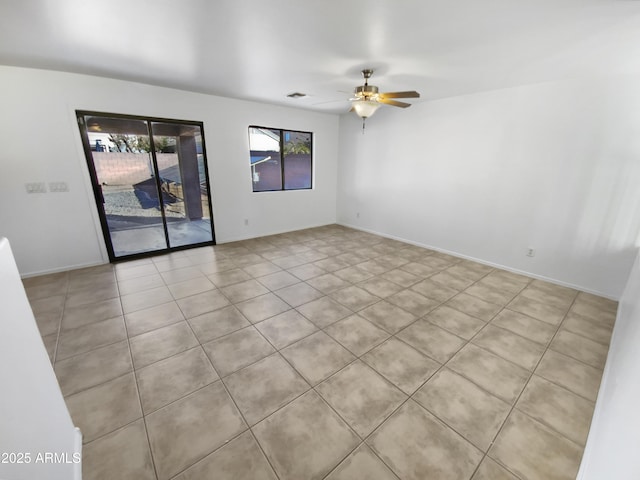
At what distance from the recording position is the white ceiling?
5.88 feet

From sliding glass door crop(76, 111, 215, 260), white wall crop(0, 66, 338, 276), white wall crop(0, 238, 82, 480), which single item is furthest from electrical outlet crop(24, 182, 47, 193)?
white wall crop(0, 238, 82, 480)

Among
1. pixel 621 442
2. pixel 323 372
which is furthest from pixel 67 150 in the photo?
pixel 621 442

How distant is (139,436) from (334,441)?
109cm

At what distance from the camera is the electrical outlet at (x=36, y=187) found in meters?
3.23

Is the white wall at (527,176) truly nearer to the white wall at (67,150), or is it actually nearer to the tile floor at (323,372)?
the tile floor at (323,372)

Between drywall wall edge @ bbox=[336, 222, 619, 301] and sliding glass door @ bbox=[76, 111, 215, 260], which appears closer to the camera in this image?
drywall wall edge @ bbox=[336, 222, 619, 301]

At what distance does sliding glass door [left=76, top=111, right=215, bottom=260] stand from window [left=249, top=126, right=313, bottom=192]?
99 cm

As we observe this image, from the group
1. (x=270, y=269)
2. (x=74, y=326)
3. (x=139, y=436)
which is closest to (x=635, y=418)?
(x=139, y=436)

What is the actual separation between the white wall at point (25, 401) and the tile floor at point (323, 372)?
41 cm

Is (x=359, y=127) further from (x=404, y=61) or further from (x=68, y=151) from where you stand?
(x=68, y=151)

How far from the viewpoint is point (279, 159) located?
538 centimetres

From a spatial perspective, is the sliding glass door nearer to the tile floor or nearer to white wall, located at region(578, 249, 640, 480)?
the tile floor

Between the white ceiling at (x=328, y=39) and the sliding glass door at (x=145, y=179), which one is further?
the sliding glass door at (x=145, y=179)

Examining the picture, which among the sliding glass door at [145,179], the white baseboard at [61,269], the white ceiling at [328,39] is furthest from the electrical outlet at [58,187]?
the white ceiling at [328,39]
